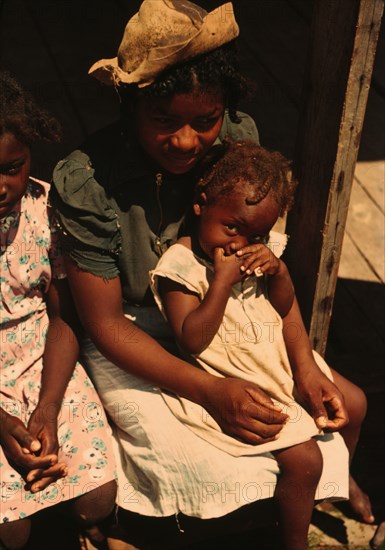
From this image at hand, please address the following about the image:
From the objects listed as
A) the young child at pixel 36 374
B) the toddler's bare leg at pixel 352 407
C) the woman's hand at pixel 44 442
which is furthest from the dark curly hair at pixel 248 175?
the woman's hand at pixel 44 442

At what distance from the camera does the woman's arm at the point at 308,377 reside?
269cm

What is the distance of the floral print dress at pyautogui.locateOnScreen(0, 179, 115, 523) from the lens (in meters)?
2.60

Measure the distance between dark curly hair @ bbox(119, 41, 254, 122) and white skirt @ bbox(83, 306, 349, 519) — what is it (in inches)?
38.0

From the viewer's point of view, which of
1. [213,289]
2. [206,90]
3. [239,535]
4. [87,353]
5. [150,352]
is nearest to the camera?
[206,90]

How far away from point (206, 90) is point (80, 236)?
1.93 feet

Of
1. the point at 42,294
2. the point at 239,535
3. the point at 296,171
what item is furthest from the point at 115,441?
the point at 296,171

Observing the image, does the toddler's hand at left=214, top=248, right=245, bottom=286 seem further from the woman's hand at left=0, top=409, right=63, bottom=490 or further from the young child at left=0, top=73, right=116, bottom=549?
the woman's hand at left=0, top=409, right=63, bottom=490

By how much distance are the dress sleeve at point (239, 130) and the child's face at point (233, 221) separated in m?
0.32

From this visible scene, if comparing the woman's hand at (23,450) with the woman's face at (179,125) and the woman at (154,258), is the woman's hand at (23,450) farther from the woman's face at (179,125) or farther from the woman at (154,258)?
the woman's face at (179,125)

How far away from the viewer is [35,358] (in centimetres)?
275

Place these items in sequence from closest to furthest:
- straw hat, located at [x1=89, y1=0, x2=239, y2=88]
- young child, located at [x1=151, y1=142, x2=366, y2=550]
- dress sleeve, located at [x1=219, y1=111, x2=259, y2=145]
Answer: straw hat, located at [x1=89, y1=0, x2=239, y2=88] < young child, located at [x1=151, y1=142, x2=366, y2=550] < dress sleeve, located at [x1=219, y1=111, x2=259, y2=145]

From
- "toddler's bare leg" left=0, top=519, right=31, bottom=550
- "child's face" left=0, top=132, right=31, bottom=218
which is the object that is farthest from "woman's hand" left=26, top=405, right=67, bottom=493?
"child's face" left=0, top=132, right=31, bottom=218

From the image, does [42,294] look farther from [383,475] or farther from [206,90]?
[383,475]

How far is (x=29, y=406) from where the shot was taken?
2.66m
